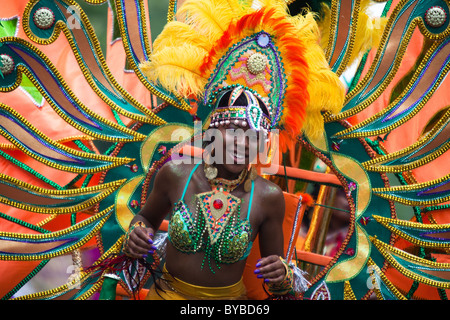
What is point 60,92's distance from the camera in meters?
2.78

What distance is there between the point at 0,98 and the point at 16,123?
1.47 feet

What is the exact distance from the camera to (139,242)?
7.54 feet

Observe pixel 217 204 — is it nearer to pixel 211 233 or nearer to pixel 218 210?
pixel 218 210

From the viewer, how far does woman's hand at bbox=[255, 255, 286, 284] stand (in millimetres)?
2229

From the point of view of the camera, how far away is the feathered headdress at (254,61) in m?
2.41

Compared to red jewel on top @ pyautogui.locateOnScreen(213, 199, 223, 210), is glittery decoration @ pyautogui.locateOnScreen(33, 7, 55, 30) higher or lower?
higher

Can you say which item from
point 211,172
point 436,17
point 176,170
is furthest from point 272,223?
point 436,17

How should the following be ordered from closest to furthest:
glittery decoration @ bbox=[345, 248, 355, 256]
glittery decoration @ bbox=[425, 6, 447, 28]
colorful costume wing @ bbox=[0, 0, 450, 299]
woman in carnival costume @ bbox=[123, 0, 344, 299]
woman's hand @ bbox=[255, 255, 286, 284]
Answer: woman's hand @ bbox=[255, 255, 286, 284], woman in carnival costume @ bbox=[123, 0, 344, 299], glittery decoration @ bbox=[425, 6, 447, 28], colorful costume wing @ bbox=[0, 0, 450, 299], glittery decoration @ bbox=[345, 248, 355, 256]

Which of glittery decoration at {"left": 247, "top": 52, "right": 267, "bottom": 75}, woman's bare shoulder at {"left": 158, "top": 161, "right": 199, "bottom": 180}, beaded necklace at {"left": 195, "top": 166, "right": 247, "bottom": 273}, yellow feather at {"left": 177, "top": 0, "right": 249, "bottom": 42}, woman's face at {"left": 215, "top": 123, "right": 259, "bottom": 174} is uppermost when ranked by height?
yellow feather at {"left": 177, "top": 0, "right": 249, "bottom": 42}

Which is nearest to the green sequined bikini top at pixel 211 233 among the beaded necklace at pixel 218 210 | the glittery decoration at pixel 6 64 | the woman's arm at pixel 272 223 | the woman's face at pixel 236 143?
the beaded necklace at pixel 218 210

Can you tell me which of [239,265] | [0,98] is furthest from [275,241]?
[0,98]

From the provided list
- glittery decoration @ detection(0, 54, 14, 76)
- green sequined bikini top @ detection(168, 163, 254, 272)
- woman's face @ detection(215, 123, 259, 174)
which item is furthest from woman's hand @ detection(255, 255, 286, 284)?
glittery decoration @ detection(0, 54, 14, 76)

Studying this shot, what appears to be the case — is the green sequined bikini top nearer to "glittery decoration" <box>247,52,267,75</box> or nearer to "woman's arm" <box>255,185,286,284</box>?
"woman's arm" <box>255,185,286,284</box>

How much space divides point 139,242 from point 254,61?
3.20 ft
